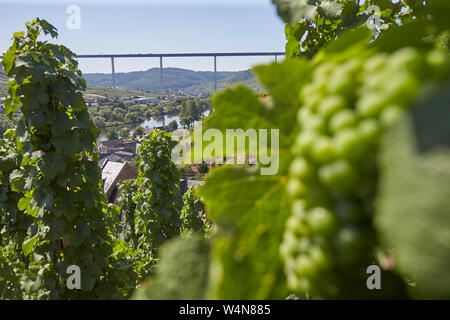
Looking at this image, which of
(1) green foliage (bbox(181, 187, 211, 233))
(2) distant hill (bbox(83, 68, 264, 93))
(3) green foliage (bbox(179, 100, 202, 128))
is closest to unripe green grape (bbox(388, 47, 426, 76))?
(1) green foliage (bbox(181, 187, 211, 233))

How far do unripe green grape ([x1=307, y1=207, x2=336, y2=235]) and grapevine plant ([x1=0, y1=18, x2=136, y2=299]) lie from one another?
9.47 ft

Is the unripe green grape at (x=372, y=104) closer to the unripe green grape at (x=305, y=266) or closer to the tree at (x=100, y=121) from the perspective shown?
the unripe green grape at (x=305, y=266)

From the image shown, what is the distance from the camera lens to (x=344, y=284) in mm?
396

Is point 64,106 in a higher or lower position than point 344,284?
higher

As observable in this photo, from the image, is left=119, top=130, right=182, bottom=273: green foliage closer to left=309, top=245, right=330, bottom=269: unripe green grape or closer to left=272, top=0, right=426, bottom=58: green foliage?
left=272, top=0, right=426, bottom=58: green foliage

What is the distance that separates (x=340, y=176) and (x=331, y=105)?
0.08m

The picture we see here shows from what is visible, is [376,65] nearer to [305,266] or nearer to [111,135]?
[305,266]

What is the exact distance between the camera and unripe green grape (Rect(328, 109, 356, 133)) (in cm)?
35

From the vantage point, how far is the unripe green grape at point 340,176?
0.34m

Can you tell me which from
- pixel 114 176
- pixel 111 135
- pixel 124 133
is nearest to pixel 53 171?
pixel 114 176

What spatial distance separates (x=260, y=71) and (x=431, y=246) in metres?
0.30
